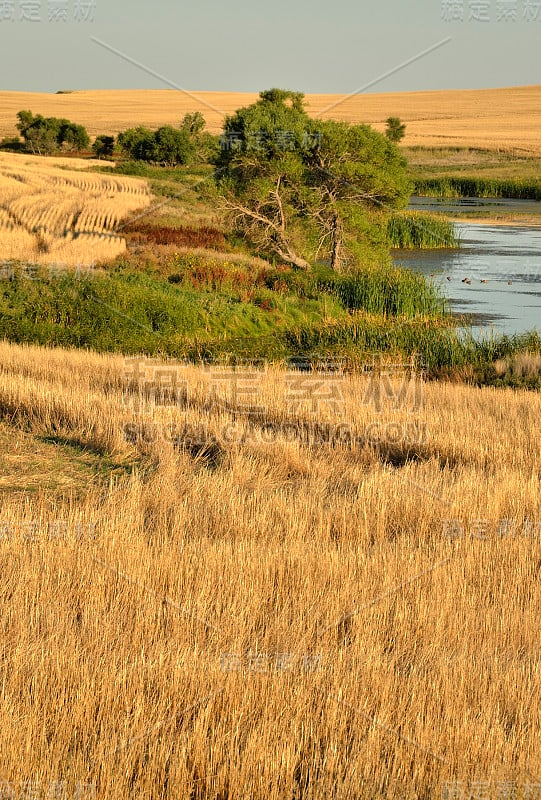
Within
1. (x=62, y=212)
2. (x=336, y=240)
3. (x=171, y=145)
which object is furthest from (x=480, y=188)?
(x=62, y=212)

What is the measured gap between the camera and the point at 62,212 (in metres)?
36.8

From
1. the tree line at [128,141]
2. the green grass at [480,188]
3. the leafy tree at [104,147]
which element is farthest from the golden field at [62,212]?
the green grass at [480,188]

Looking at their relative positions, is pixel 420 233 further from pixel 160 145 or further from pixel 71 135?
pixel 71 135

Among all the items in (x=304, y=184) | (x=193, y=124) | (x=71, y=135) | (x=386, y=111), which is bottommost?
(x=304, y=184)

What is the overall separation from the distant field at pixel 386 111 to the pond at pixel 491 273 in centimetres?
4714

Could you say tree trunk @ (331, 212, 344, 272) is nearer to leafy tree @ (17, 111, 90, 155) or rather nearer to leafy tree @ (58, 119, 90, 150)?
leafy tree @ (17, 111, 90, 155)

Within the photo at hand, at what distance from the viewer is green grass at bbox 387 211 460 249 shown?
42.4m

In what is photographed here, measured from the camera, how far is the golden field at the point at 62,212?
93.2 ft

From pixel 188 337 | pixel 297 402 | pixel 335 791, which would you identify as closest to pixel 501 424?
pixel 297 402

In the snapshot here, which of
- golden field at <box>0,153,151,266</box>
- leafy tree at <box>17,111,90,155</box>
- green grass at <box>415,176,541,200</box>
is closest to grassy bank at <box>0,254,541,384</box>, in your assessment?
golden field at <box>0,153,151,266</box>

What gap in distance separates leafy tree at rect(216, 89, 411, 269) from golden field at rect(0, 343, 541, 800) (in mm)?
23979

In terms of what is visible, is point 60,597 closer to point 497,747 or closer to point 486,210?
point 497,747

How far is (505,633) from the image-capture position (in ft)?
15.9

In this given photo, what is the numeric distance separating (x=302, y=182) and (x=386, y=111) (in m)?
103
